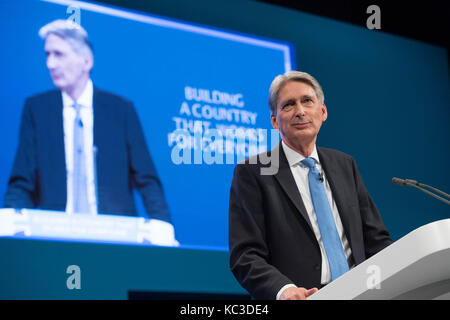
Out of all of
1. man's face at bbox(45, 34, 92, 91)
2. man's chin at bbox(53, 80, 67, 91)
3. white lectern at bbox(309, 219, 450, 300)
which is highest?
man's face at bbox(45, 34, 92, 91)

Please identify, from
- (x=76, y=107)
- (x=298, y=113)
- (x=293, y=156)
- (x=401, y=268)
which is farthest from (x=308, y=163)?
(x=76, y=107)

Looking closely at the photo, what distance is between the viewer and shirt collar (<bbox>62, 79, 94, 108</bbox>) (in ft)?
12.7

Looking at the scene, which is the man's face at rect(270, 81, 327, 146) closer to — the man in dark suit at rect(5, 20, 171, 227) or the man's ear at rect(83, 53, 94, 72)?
the man in dark suit at rect(5, 20, 171, 227)

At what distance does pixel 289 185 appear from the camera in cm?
191

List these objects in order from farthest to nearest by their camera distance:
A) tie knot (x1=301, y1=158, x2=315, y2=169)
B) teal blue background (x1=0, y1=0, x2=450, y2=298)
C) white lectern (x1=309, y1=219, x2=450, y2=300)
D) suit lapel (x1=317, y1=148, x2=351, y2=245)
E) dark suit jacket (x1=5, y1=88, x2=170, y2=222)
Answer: teal blue background (x1=0, y1=0, x2=450, y2=298), dark suit jacket (x1=5, y1=88, x2=170, y2=222), tie knot (x1=301, y1=158, x2=315, y2=169), suit lapel (x1=317, y1=148, x2=351, y2=245), white lectern (x1=309, y1=219, x2=450, y2=300)

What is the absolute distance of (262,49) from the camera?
15.5 feet

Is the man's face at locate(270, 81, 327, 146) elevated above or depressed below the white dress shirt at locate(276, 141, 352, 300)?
above

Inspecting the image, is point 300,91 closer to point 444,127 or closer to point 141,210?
point 141,210

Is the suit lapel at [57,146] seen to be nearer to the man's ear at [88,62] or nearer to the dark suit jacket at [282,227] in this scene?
the man's ear at [88,62]

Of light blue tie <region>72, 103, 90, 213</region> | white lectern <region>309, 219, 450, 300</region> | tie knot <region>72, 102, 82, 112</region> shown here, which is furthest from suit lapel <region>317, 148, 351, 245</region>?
tie knot <region>72, 102, 82, 112</region>

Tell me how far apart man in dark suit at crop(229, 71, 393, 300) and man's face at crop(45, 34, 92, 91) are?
2.15 meters

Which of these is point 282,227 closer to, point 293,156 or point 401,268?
point 293,156

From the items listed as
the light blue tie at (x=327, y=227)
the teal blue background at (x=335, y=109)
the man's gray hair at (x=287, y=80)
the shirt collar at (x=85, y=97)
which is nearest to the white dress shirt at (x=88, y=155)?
the shirt collar at (x=85, y=97)

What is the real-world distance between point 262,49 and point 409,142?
1617 mm
